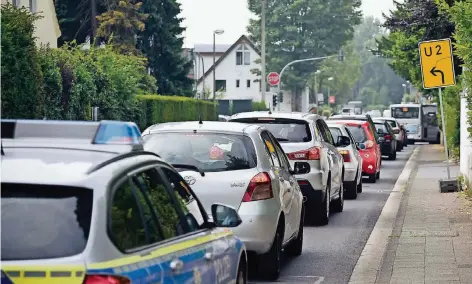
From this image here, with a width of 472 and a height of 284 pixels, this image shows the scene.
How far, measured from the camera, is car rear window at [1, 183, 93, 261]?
477cm

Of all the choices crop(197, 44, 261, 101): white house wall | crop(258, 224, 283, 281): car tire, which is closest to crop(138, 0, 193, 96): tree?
crop(258, 224, 283, 281): car tire

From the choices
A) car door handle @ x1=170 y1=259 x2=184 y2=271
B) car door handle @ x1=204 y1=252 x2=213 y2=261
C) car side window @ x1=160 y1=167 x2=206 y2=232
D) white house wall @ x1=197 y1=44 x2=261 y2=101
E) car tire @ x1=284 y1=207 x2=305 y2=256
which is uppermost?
white house wall @ x1=197 y1=44 x2=261 y2=101

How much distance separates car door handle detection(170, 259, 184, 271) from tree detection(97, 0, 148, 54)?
49804 mm

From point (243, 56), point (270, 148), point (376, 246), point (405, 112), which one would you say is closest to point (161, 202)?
point (270, 148)

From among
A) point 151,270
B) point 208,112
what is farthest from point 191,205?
point 208,112

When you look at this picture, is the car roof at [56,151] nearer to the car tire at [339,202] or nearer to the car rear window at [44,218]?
the car rear window at [44,218]

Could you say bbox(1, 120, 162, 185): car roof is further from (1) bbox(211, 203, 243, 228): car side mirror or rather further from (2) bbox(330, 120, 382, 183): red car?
(2) bbox(330, 120, 382, 183): red car

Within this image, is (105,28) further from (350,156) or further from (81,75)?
(350,156)

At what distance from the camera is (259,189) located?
10.8 metres

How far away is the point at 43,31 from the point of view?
45.0 metres

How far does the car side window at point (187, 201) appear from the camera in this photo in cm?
642

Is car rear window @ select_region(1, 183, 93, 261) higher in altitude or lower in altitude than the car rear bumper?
higher

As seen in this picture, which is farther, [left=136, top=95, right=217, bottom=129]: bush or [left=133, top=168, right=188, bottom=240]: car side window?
[left=136, top=95, right=217, bottom=129]: bush

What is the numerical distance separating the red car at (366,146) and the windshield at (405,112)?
139 ft
